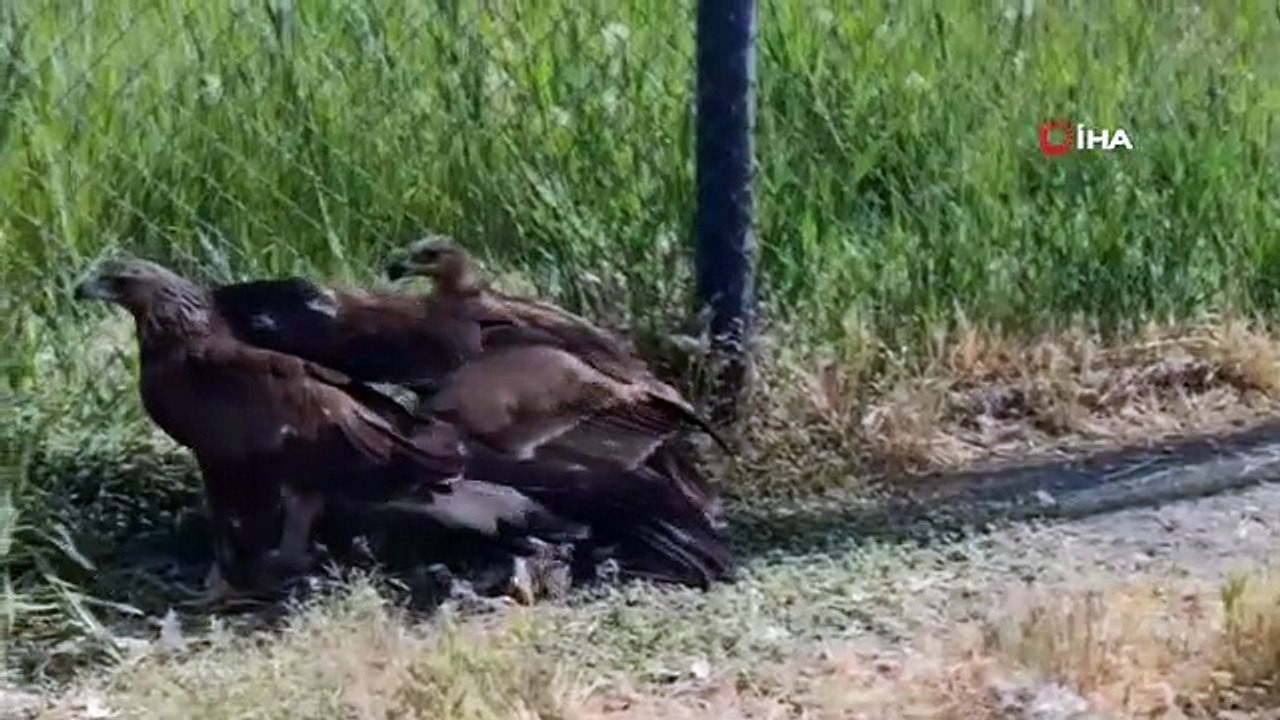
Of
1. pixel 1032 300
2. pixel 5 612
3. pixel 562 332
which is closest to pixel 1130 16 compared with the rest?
pixel 1032 300

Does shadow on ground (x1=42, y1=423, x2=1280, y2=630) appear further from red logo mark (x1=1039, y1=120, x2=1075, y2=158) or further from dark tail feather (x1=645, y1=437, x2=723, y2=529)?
red logo mark (x1=1039, y1=120, x2=1075, y2=158)

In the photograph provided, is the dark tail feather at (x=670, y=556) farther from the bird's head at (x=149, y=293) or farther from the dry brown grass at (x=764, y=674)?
the bird's head at (x=149, y=293)

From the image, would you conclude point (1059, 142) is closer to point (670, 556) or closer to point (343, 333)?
point (670, 556)

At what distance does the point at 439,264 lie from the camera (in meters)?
4.38

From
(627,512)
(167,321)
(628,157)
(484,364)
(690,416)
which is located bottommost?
(627,512)

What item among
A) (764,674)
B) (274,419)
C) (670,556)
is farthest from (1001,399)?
(274,419)

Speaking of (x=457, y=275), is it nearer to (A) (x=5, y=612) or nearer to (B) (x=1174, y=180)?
(A) (x=5, y=612)

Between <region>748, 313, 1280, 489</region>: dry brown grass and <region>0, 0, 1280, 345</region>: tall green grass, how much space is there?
0.09m

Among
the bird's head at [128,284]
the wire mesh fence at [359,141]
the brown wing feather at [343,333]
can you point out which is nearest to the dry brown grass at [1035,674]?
the brown wing feather at [343,333]

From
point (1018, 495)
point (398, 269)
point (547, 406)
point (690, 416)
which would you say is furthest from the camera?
point (1018, 495)

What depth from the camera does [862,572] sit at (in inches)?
166

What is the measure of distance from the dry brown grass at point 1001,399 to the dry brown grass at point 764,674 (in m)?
0.80

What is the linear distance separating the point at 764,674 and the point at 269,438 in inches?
33.7

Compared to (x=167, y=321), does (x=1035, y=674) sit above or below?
below
